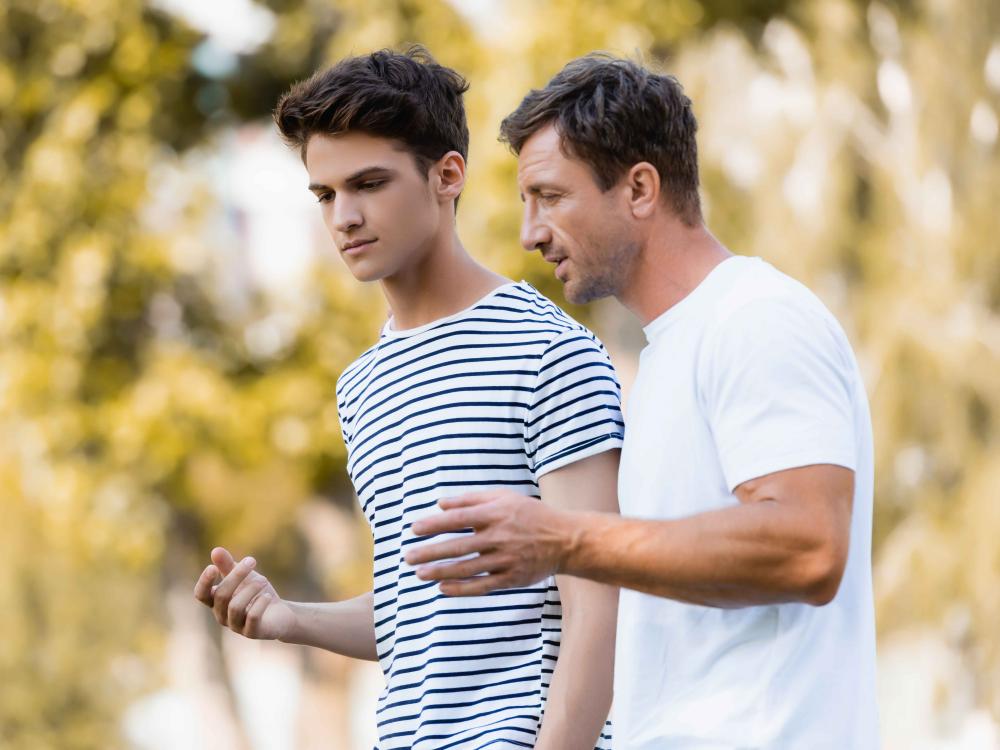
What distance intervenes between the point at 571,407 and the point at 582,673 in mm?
392

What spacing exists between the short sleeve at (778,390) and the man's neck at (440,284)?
73 cm

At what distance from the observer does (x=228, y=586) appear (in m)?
2.47

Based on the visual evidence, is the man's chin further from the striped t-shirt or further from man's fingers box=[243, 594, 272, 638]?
man's fingers box=[243, 594, 272, 638]

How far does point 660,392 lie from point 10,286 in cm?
812

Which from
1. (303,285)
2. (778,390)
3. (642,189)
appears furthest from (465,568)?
(303,285)

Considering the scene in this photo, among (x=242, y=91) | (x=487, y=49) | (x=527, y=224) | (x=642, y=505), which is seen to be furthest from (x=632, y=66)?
(x=242, y=91)

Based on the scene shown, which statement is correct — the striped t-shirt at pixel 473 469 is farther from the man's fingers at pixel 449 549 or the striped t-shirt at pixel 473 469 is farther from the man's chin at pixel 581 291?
the man's fingers at pixel 449 549

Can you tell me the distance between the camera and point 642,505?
1893 millimetres

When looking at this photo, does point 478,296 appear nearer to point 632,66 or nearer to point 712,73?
point 632,66

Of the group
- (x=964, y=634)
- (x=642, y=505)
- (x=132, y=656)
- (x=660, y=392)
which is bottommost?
(x=642, y=505)

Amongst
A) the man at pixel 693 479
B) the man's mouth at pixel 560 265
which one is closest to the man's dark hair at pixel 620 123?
the man at pixel 693 479

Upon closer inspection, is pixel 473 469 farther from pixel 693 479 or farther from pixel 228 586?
pixel 693 479

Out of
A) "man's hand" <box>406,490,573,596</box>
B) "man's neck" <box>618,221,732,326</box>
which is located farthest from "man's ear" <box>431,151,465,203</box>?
"man's hand" <box>406,490,573,596</box>

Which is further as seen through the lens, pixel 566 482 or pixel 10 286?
pixel 10 286
